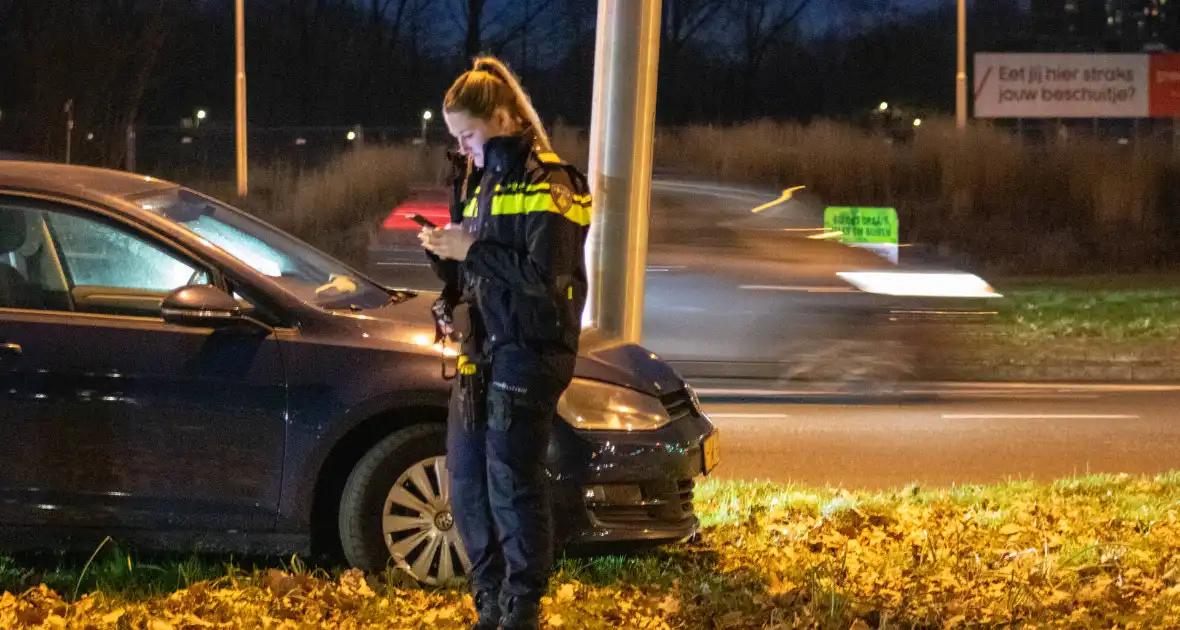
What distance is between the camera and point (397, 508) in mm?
4816

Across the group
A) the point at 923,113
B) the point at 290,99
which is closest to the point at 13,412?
the point at 923,113

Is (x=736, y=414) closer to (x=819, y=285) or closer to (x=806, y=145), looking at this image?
(x=819, y=285)

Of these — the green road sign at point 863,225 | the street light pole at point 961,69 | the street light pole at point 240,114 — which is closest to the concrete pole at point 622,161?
the green road sign at point 863,225

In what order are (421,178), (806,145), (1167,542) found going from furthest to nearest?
(806,145) < (421,178) < (1167,542)

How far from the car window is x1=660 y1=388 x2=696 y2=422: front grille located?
5.75 feet

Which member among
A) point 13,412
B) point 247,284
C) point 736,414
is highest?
point 247,284

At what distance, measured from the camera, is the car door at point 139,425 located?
4797 millimetres

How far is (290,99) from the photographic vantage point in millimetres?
48625

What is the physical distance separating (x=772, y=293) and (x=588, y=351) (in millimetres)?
11771

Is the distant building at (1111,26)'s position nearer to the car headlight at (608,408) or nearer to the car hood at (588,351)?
the car hood at (588,351)

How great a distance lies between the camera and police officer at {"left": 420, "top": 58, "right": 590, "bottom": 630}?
146 inches

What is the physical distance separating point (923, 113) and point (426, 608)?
38.0m

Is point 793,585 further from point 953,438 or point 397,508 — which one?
point 953,438

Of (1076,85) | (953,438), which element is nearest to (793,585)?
(953,438)
